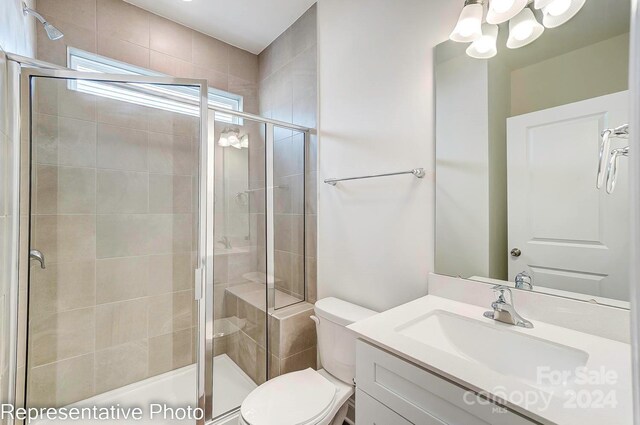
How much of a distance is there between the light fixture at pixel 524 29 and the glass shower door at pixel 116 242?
141cm

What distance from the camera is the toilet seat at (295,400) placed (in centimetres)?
115

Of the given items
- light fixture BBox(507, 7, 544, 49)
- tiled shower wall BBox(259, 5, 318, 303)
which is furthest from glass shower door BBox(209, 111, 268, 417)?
light fixture BBox(507, 7, 544, 49)

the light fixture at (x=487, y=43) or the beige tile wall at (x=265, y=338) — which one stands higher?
the light fixture at (x=487, y=43)

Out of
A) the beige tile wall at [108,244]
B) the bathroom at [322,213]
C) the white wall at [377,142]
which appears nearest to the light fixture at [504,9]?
the bathroom at [322,213]

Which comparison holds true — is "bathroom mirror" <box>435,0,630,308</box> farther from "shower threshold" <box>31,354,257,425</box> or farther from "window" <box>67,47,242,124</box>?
"shower threshold" <box>31,354,257,425</box>

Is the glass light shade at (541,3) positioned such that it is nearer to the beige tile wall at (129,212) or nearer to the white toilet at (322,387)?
the beige tile wall at (129,212)

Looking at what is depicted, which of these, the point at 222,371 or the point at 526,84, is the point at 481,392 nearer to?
the point at 526,84

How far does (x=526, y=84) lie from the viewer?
1004mm

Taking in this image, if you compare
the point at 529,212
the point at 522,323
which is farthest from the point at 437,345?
the point at 529,212

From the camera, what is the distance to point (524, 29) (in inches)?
39.3

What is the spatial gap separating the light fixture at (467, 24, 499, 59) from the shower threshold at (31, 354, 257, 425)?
2.06 meters

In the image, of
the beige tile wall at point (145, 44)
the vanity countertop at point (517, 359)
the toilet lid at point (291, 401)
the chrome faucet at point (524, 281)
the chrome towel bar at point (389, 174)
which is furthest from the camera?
the beige tile wall at point (145, 44)

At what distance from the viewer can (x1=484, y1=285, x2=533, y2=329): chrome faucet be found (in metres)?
0.94

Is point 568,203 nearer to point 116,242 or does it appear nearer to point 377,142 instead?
point 377,142
